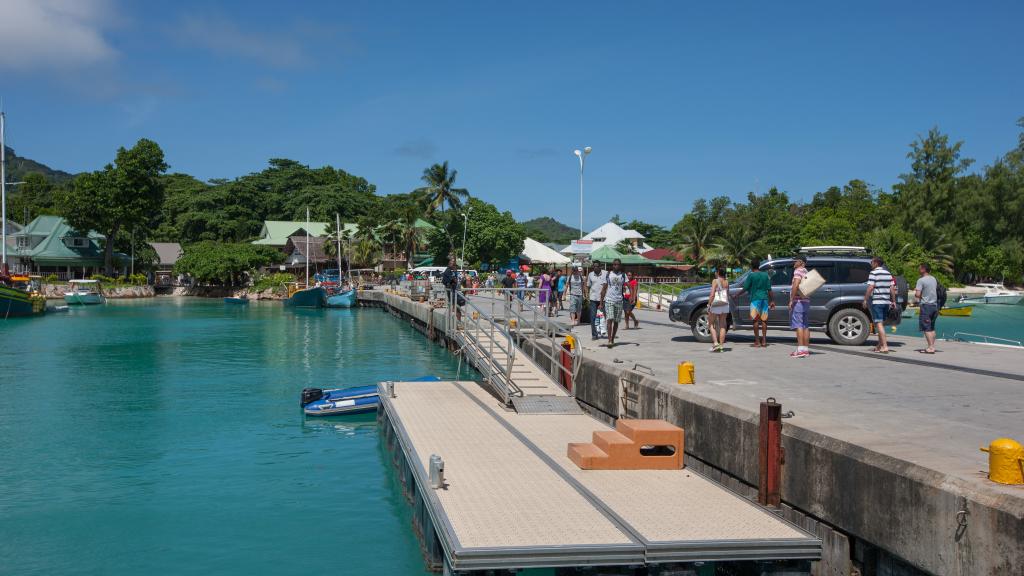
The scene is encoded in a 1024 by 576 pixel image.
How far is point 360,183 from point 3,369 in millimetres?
101697

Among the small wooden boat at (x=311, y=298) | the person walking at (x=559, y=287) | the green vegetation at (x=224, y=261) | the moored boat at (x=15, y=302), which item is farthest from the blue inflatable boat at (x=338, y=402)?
the green vegetation at (x=224, y=261)

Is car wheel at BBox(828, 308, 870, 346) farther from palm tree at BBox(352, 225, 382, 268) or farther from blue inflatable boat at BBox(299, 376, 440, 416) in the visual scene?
palm tree at BBox(352, 225, 382, 268)

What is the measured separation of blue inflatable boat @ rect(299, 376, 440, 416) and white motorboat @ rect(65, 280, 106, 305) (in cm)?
5837

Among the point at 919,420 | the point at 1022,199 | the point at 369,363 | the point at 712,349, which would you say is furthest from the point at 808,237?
the point at 919,420

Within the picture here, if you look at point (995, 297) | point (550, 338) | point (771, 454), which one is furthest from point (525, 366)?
point (995, 297)

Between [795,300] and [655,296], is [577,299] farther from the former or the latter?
[655,296]

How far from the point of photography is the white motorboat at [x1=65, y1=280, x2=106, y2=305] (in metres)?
67.6

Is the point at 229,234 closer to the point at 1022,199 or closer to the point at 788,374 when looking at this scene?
the point at 1022,199

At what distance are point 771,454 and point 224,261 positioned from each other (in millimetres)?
80475

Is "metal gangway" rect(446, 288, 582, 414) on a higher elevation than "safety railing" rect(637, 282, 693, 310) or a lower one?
lower

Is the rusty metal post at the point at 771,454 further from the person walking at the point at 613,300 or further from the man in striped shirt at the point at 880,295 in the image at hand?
the person walking at the point at 613,300

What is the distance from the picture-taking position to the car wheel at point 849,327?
16.7 m

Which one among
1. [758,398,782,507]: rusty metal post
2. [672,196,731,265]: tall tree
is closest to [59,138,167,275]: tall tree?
[672,196,731,265]: tall tree

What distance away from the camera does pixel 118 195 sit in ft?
262
